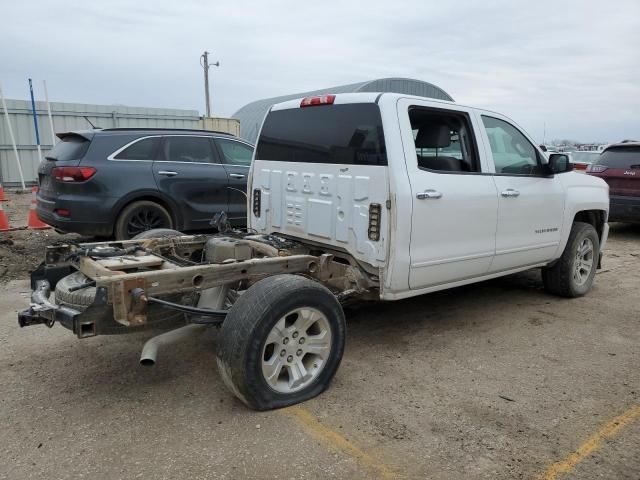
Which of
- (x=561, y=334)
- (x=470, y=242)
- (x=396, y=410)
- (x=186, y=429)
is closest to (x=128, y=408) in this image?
(x=186, y=429)

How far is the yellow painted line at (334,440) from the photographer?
8.85ft

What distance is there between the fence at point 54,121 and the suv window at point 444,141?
1287 centimetres

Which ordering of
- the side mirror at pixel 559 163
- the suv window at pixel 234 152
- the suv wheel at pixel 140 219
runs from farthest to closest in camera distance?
the suv window at pixel 234 152, the suv wheel at pixel 140 219, the side mirror at pixel 559 163

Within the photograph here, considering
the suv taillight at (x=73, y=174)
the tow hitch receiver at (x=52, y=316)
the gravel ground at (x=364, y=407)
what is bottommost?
the gravel ground at (x=364, y=407)

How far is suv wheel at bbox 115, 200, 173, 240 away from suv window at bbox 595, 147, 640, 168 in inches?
311

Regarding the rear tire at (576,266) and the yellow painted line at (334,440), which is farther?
the rear tire at (576,266)

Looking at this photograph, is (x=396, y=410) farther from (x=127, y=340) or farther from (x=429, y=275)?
(x=127, y=340)

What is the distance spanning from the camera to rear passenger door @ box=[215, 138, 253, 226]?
7.76m

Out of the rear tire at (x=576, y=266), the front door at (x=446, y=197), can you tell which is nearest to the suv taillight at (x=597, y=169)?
the rear tire at (x=576, y=266)

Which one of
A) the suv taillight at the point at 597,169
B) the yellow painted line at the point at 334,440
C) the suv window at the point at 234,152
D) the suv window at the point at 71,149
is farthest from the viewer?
the suv taillight at the point at 597,169

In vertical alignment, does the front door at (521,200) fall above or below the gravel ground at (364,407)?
above

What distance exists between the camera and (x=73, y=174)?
6.54 metres

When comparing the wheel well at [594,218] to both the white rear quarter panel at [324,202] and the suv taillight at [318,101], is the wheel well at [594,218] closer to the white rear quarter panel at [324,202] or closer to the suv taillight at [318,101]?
the white rear quarter panel at [324,202]

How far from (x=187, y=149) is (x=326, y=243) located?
4.02m
